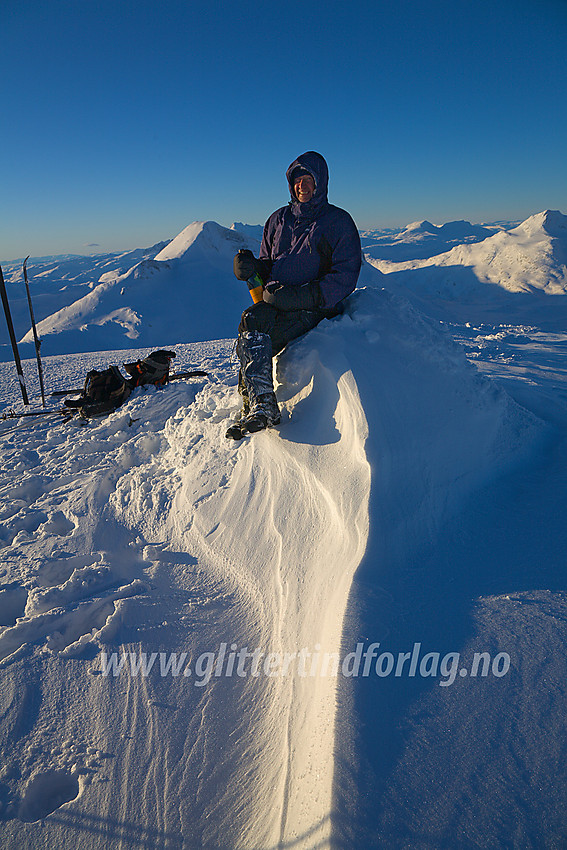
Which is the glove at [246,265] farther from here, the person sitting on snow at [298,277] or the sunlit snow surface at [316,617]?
the sunlit snow surface at [316,617]

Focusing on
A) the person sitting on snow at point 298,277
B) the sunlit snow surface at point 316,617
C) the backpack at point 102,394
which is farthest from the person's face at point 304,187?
the backpack at point 102,394

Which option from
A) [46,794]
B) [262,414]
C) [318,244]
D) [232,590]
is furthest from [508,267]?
[46,794]

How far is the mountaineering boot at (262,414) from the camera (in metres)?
2.59

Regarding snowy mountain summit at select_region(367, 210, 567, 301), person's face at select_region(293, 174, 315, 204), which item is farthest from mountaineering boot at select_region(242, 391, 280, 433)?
snowy mountain summit at select_region(367, 210, 567, 301)

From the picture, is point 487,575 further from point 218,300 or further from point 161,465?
point 218,300

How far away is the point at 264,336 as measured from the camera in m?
2.79

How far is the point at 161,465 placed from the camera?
11.3 feet

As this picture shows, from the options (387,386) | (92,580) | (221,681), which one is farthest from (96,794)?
(387,386)

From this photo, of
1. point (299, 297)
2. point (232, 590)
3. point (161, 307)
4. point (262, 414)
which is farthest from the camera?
point (161, 307)

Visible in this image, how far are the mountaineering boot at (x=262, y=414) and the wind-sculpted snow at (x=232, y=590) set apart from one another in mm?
107

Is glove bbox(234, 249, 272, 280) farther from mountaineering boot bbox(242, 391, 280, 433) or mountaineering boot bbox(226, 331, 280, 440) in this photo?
mountaineering boot bbox(242, 391, 280, 433)

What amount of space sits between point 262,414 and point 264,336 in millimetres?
578

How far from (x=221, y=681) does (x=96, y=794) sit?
1.71 ft

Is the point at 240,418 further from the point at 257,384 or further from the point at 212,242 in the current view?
the point at 212,242
